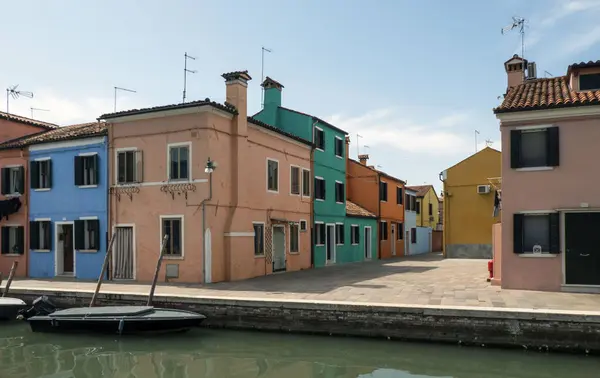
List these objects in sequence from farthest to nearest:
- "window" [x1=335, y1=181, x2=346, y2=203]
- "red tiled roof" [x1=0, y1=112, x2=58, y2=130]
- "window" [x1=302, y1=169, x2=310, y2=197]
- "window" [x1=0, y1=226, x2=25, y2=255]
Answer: "window" [x1=335, y1=181, x2=346, y2=203] → "window" [x1=302, y1=169, x2=310, y2=197] → "red tiled roof" [x1=0, y1=112, x2=58, y2=130] → "window" [x1=0, y1=226, x2=25, y2=255]

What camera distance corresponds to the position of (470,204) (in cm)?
2994

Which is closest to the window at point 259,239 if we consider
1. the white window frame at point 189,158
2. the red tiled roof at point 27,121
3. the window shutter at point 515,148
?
the white window frame at point 189,158

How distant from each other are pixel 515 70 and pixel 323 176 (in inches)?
399

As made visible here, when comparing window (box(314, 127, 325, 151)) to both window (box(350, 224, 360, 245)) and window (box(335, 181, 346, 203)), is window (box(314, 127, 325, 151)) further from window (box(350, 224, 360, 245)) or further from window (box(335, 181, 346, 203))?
window (box(350, 224, 360, 245))

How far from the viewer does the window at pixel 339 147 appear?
27844mm

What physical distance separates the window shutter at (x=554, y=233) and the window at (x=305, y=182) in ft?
38.0

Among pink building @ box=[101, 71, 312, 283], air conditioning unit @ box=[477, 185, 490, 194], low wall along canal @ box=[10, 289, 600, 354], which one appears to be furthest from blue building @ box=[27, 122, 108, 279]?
air conditioning unit @ box=[477, 185, 490, 194]

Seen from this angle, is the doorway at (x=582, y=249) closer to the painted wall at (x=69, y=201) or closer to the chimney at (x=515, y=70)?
the chimney at (x=515, y=70)

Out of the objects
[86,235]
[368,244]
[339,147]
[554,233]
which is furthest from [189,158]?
[368,244]

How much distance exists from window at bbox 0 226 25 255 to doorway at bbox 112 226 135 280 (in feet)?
16.2

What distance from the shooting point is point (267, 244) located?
20.4 metres

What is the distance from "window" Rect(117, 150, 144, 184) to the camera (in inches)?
728

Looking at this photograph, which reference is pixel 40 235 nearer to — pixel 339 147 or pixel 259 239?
pixel 259 239

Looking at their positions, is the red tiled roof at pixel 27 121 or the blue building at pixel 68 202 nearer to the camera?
the blue building at pixel 68 202
